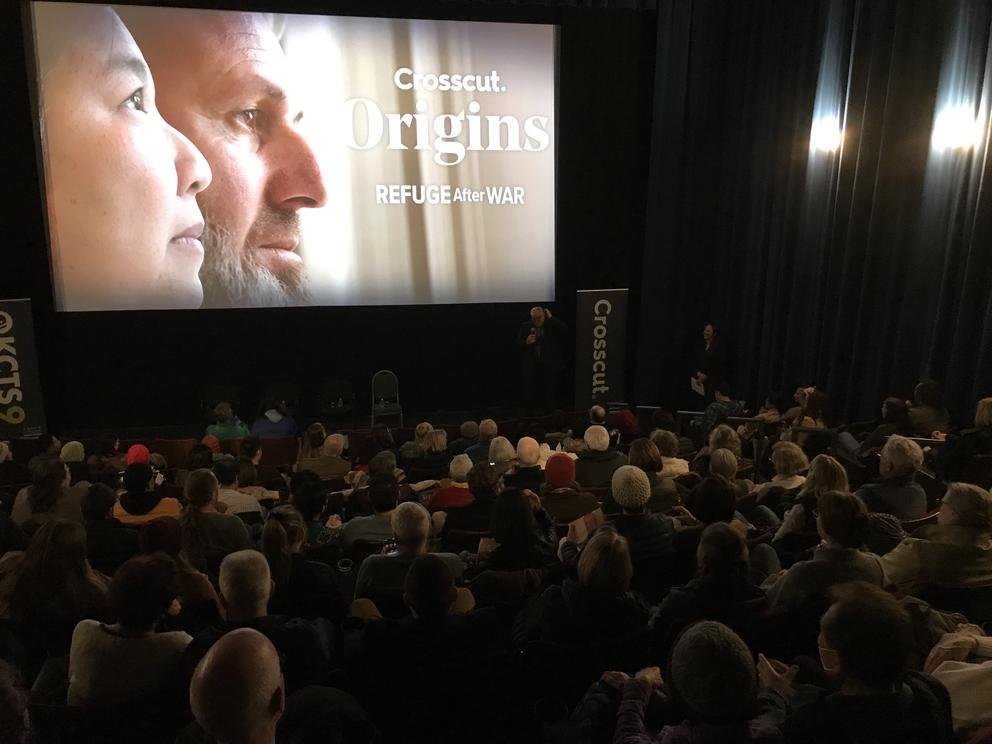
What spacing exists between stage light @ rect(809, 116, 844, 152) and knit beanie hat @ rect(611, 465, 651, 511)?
18.6 feet

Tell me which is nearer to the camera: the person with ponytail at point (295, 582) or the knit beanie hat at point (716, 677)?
the knit beanie hat at point (716, 677)

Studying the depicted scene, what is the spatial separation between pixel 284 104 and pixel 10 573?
6260mm

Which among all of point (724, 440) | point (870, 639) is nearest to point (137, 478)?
point (724, 440)

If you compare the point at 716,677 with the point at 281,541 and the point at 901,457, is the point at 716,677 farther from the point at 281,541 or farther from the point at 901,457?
the point at 901,457

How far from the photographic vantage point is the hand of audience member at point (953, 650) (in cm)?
207

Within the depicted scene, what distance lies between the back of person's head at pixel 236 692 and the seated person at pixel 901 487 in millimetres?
3126

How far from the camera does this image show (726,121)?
892 centimetres

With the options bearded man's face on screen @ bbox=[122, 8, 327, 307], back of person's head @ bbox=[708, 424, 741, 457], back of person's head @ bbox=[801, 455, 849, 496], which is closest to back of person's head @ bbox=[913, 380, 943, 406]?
back of person's head @ bbox=[708, 424, 741, 457]

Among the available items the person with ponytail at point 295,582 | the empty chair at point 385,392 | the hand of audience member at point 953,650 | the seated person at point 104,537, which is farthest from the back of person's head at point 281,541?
the empty chair at point 385,392

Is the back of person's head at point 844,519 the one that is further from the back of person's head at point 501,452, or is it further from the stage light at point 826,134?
the stage light at point 826,134

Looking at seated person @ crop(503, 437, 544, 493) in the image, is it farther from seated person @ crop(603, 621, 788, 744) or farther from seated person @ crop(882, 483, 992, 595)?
seated person @ crop(603, 621, 788, 744)

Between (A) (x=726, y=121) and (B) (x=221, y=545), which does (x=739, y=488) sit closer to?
(B) (x=221, y=545)

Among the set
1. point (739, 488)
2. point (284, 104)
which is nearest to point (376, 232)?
point (284, 104)

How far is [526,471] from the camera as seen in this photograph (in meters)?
4.24
